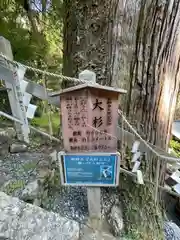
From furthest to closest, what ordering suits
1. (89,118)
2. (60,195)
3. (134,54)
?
(60,195) < (134,54) < (89,118)

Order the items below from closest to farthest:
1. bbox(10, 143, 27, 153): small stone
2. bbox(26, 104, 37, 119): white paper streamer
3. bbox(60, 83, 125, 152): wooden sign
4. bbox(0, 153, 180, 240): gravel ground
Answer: bbox(60, 83, 125, 152): wooden sign, bbox(0, 153, 180, 240): gravel ground, bbox(26, 104, 37, 119): white paper streamer, bbox(10, 143, 27, 153): small stone

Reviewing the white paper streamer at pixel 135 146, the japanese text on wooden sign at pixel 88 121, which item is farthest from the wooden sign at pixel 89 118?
the white paper streamer at pixel 135 146

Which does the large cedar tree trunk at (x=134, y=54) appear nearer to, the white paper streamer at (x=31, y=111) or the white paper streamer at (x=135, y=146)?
the white paper streamer at (x=135, y=146)

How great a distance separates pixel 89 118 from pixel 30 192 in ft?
2.21

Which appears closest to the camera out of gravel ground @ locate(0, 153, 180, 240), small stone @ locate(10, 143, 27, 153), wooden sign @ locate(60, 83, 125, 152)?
wooden sign @ locate(60, 83, 125, 152)

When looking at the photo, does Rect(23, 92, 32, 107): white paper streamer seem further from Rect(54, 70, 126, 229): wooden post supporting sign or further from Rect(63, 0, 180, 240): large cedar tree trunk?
Rect(54, 70, 126, 229): wooden post supporting sign

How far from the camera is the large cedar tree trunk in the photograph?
65.9 inches

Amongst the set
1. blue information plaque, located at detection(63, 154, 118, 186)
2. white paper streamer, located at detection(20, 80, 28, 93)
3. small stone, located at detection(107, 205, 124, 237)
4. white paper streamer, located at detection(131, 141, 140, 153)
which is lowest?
small stone, located at detection(107, 205, 124, 237)

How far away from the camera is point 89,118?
146 cm

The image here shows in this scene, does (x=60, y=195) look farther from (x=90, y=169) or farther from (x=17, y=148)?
(x=17, y=148)

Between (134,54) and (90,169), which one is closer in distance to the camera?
(90,169)

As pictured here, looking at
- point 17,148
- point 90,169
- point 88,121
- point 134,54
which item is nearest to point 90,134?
point 88,121

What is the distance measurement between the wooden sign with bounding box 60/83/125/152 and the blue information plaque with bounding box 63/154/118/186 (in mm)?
46

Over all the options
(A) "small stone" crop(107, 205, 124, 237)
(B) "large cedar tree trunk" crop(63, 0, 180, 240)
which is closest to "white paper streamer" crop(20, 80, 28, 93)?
(B) "large cedar tree trunk" crop(63, 0, 180, 240)
